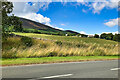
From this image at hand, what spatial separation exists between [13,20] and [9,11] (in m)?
1.24

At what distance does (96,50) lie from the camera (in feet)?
73.7

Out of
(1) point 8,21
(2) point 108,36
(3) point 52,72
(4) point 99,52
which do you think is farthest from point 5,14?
(2) point 108,36

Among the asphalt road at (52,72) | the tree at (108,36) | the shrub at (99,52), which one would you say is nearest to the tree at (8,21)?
the asphalt road at (52,72)

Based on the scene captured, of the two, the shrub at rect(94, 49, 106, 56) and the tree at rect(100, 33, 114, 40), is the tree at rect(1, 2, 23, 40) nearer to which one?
the shrub at rect(94, 49, 106, 56)

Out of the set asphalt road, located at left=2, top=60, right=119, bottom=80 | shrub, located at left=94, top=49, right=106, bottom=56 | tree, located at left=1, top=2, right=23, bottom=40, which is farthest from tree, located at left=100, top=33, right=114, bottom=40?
asphalt road, located at left=2, top=60, right=119, bottom=80

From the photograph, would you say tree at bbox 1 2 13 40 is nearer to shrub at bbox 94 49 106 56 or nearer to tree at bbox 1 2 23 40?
tree at bbox 1 2 23 40

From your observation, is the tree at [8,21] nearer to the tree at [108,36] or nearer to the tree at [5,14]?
the tree at [5,14]

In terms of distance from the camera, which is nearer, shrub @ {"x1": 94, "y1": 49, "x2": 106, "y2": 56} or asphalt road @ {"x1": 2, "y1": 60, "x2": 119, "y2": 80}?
asphalt road @ {"x1": 2, "y1": 60, "x2": 119, "y2": 80}

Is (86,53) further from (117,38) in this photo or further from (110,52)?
(117,38)

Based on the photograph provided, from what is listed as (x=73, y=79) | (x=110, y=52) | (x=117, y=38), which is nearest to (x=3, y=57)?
(x=73, y=79)

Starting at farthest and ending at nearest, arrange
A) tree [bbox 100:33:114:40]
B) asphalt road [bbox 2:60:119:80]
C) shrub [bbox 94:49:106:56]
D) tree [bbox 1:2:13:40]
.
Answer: tree [bbox 100:33:114:40] < shrub [bbox 94:49:106:56] < tree [bbox 1:2:13:40] < asphalt road [bbox 2:60:119:80]

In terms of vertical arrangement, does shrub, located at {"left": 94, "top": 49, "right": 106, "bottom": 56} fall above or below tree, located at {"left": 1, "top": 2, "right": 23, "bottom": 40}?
below

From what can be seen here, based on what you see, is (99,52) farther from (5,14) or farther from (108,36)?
(108,36)

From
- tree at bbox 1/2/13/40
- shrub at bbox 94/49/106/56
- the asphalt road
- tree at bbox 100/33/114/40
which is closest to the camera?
the asphalt road
